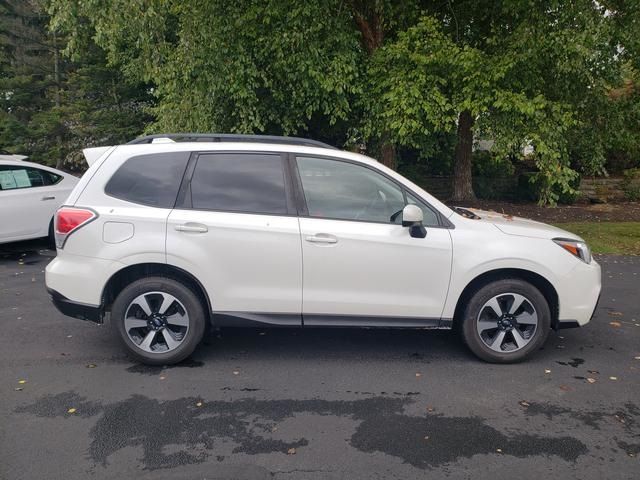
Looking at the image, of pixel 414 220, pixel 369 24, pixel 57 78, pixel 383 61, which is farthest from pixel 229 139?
pixel 57 78

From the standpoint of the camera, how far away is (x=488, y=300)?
4746mm

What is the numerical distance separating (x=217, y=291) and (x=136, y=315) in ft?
2.30

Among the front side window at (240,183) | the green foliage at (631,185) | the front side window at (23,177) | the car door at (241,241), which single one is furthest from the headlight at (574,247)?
the green foliage at (631,185)

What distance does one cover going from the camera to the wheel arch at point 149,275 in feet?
15.3

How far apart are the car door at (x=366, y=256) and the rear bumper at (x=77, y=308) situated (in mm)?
1692

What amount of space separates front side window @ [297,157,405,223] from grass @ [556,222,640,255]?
22.6ft

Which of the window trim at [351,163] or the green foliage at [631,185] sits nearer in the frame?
the window trim at [351,163]

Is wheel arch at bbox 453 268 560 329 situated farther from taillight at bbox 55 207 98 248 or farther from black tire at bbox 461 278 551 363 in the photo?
taillight at bbox 55 207 98 248

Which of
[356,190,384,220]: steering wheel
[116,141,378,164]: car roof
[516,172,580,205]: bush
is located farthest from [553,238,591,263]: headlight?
[516,172,580,205]: bush

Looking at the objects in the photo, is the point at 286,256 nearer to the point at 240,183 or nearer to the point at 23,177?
the point at 240,183

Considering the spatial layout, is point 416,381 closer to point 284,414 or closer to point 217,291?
point 284,414

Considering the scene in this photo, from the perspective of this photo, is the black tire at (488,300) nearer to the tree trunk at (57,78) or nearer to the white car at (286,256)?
the white car at (286,256)

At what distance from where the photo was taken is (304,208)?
4715 mm

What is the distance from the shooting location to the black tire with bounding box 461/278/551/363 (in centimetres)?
475
